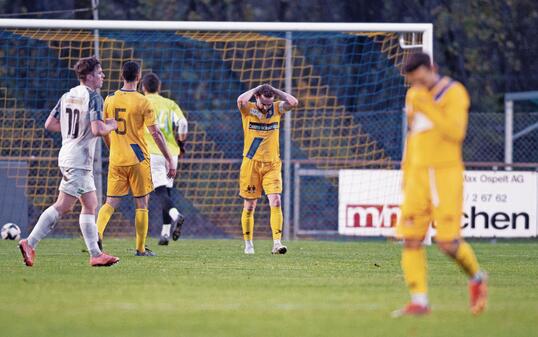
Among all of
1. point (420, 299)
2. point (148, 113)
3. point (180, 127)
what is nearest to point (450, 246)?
point (420, 299)

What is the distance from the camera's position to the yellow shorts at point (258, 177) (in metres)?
14.8

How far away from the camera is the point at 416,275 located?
8.34 m

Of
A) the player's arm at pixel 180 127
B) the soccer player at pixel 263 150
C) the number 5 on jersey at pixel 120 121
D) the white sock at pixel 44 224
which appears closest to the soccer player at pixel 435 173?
the white sock at pixel 44 224

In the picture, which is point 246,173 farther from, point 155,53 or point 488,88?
point 488,88

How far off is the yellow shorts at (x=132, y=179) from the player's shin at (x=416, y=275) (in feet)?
18.7

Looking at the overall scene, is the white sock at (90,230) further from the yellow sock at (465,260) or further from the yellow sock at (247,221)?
the yellow sock at (465,260)

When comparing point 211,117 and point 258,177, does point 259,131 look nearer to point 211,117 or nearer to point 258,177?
point 258,177

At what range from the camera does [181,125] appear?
17.1 metres

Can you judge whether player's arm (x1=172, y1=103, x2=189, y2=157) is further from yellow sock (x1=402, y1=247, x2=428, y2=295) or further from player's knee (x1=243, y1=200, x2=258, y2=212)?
yellow sock (x1=402, y1=247, x2=428, y2=295)

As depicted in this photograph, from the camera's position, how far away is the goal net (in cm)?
2066

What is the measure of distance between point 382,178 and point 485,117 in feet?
15.3

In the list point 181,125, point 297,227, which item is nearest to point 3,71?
point 297,227

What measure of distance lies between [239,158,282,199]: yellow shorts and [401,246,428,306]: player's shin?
20.9ft

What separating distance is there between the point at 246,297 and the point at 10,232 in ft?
33.4
